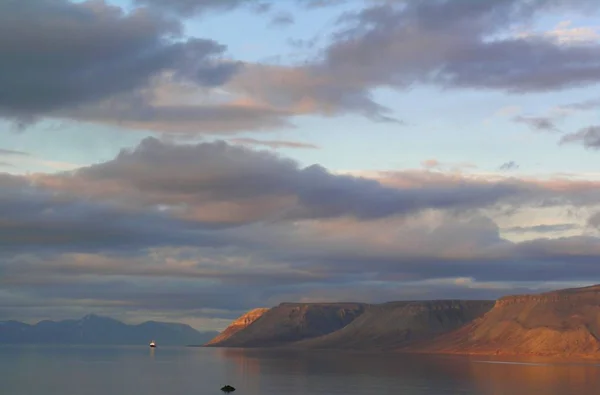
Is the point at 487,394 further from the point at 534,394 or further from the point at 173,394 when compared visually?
the point at 173,394

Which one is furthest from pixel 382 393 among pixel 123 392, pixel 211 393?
pixel 123 392

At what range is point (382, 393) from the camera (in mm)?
199625

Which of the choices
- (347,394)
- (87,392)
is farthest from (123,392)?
(347,394)

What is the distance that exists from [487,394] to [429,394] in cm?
1196

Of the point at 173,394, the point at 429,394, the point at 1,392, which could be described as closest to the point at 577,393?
the point at 429,394

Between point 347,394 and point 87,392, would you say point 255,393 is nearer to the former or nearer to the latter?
point 347,394

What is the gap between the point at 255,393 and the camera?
19825cm

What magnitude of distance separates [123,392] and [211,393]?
18.8 metres

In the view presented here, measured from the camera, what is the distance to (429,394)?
19762 centimetres

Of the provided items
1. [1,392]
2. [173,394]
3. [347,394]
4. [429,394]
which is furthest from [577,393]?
[1,392]

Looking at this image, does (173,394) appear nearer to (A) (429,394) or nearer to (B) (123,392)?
(B) (123,392)

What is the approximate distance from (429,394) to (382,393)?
9857mm

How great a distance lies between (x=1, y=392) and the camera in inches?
7820

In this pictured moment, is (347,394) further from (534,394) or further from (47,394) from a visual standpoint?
(47,394)
